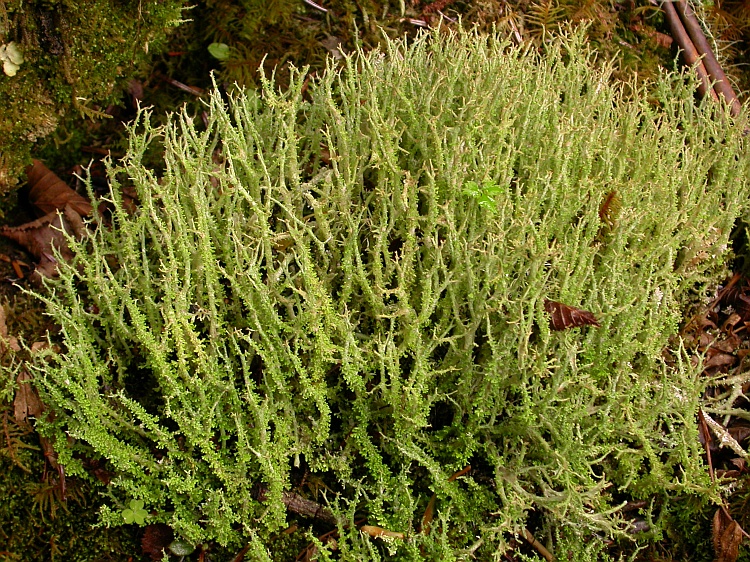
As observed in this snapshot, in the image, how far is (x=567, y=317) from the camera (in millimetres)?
1930

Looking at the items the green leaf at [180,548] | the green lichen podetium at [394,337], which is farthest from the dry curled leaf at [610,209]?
the green leaf at [180,548]

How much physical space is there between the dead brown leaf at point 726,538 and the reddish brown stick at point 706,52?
1806 millimetres

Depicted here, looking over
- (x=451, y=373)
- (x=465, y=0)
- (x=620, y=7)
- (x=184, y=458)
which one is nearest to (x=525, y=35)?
(x=465, y=0)

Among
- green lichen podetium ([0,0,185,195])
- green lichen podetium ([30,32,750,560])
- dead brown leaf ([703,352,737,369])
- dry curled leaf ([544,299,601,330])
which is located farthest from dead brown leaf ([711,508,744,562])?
green lichen podetium ([0,0,185,195])

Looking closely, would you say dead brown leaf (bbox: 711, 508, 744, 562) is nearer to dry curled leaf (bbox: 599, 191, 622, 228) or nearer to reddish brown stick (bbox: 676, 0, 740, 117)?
dry curled leaf (bbox: 599, 191, 622, 228)

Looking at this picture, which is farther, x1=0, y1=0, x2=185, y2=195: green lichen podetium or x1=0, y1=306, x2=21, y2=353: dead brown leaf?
x1=0, y1=0, x2=185, y2=195: green lichen podetium

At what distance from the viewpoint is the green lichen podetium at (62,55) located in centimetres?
230

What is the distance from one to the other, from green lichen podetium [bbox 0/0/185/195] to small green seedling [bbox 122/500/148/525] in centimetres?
128

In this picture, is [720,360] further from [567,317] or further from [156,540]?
[156,540]

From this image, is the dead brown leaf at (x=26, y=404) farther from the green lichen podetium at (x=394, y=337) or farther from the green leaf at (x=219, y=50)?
the green leaf at (x=219, y=50)

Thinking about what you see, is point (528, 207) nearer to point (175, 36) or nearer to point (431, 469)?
point (431, 469)

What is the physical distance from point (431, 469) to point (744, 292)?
1.59 meters

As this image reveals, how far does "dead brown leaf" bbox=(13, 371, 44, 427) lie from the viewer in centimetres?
202

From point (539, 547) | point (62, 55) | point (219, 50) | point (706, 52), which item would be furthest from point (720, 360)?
point (62, 55)
